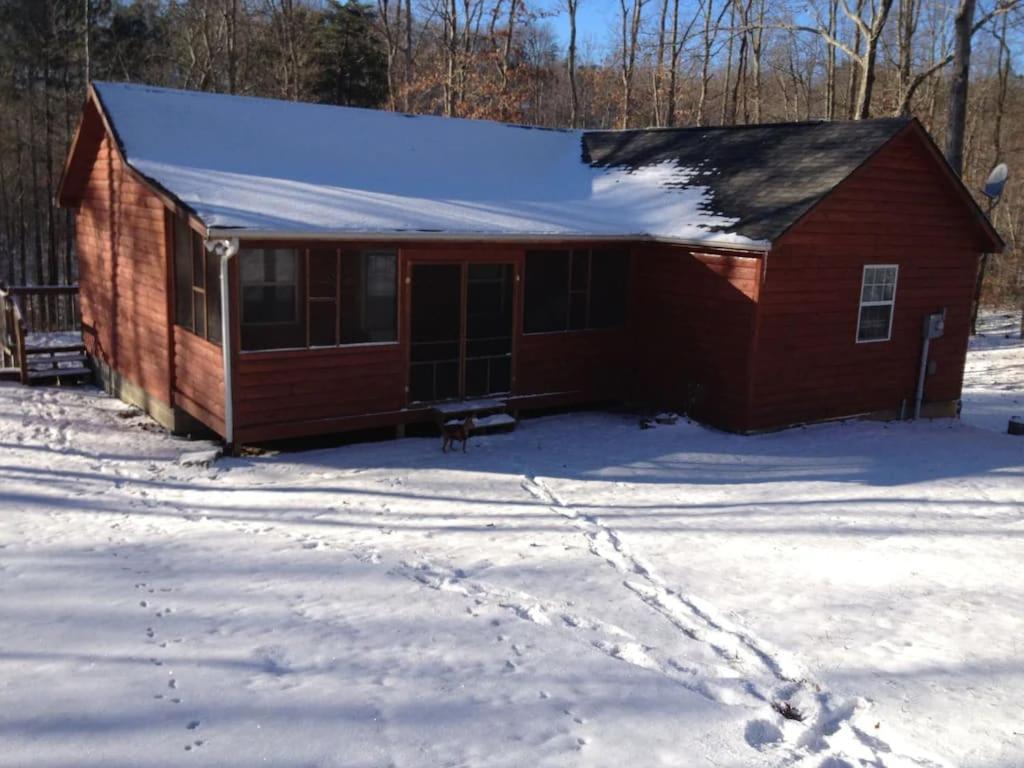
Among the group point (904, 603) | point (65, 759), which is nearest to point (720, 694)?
point (904, 603)

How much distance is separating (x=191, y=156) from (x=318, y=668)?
895cm

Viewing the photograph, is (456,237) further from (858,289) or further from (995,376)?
(995,376)

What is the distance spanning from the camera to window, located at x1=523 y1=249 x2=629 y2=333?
1286cm

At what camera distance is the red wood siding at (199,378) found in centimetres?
1061

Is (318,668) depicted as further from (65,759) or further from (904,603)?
(904,603)

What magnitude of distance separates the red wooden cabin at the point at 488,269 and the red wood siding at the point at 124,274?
0.06 m

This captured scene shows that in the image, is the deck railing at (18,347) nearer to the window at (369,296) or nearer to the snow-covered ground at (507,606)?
the snow-covered ground at (507,606)

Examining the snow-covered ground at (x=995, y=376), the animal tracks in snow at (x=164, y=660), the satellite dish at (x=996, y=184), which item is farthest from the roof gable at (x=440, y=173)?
the animal tracks in snow at (x=164, y=660)

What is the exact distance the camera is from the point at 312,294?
10797mm

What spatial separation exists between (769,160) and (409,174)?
563 centimetres

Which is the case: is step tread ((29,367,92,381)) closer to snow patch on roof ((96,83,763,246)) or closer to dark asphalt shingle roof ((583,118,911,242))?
snow patch on roof ((96,83,763,246))

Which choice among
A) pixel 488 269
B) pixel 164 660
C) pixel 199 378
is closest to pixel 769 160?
pixel 488 269

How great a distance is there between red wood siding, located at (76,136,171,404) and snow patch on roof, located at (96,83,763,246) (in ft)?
3.01

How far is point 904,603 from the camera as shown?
21.9 ft
